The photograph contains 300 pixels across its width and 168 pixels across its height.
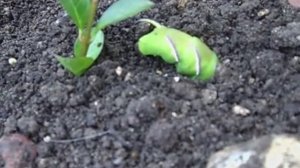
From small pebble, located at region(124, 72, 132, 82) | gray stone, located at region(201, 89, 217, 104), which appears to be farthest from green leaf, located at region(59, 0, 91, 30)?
gray stone, located at region(201, 89, 217, 104)

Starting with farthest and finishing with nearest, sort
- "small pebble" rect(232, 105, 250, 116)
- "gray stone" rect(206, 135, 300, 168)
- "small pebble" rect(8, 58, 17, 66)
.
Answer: "small pebble" rect(8, 58, 17, 66)
"small pebble" rect(232, 105, 250, 116)
"gray stone" rect(206, 135, 300, 168)

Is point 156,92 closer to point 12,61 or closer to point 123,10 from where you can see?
point 123,10

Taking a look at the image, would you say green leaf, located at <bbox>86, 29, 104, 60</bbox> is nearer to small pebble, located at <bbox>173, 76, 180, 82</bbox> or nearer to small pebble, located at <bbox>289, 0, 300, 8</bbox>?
small pebble, located at <bbox>173, 76, 180, 82</bbox>

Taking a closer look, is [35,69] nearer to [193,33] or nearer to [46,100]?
[46,100]

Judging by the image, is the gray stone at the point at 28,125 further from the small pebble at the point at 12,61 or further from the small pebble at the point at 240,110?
the small pebble at the point at 240,110

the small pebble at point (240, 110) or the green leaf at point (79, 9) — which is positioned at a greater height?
the green leaf at point (79, 9)

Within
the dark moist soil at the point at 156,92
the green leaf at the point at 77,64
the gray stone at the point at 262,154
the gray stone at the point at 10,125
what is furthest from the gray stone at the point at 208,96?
the gray stone at the point at 10,125

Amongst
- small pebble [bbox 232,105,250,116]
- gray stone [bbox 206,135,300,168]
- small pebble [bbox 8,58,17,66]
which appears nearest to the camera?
gray stone [bbox 206,135,300,168]

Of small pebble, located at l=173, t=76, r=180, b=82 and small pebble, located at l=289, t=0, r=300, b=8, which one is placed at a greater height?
small pebble, located at l=173, t=76, r=180, b=82
